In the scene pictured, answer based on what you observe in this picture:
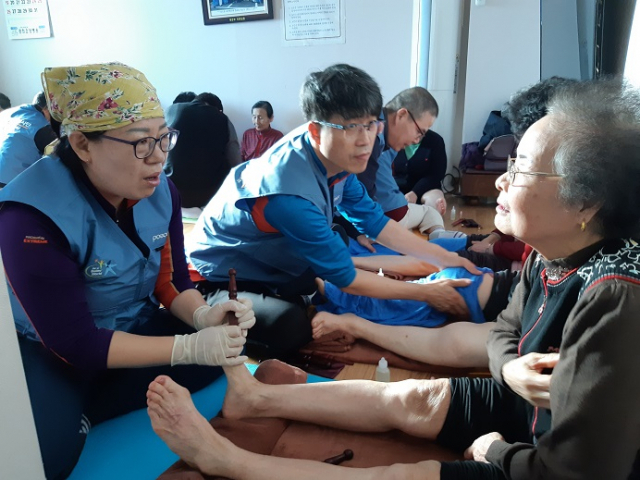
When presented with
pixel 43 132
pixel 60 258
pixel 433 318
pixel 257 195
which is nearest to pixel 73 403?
pixel 60 258

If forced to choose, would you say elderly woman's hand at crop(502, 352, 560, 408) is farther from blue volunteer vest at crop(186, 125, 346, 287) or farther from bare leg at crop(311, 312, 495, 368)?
blue volunteer vest at crop(186, 125, 346, 287)

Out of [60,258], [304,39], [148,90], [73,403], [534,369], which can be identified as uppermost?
[304,39]

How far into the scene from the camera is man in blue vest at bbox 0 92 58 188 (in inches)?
116

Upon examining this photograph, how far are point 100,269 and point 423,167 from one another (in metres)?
3.09

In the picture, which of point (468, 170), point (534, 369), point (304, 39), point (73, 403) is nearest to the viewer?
point (534, 369)

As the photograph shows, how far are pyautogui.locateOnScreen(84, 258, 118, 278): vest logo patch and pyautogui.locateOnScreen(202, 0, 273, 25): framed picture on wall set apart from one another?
3947mm

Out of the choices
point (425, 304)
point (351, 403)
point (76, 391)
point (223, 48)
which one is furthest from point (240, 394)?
point (223, 48)

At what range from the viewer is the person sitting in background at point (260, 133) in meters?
4.77

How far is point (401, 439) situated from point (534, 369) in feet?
1.62

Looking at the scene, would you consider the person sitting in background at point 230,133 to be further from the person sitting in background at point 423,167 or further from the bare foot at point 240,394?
the bare foot at point 240,394

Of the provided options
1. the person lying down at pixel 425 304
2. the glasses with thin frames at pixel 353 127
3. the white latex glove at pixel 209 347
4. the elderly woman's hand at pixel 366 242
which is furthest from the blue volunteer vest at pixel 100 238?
the elderly woman's hand at pixel 366 242

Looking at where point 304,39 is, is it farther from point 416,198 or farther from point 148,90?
point 148,90

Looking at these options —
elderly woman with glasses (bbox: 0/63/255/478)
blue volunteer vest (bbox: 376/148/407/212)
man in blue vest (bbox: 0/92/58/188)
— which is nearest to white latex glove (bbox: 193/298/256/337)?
elderly woman with glasses (bbox: 0/63/255/478)

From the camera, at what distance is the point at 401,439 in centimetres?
140
